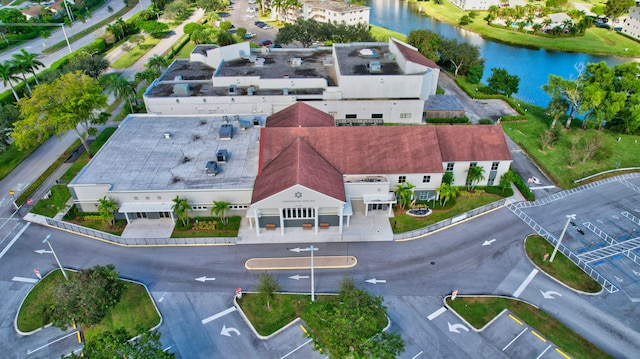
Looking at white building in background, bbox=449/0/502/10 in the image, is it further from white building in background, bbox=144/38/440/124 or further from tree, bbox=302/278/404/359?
tree, bbox=302/278/404/359

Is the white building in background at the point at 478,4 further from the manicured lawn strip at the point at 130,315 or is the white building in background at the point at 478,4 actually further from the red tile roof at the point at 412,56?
the manicured lawn strip at the point at 130,315

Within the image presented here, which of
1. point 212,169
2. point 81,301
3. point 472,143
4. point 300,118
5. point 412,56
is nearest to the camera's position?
point 81,301

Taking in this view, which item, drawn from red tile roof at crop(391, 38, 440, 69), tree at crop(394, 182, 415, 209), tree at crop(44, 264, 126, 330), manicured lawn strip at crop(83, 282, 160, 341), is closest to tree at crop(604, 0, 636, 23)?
red tile roof at crop(391, 38, 440, 69)

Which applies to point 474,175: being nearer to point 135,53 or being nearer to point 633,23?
point 135,53

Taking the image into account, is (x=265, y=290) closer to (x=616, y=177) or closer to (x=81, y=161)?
(x=81, y=161)

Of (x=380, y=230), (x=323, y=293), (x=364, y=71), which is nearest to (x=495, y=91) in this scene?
(x=364, y=71)

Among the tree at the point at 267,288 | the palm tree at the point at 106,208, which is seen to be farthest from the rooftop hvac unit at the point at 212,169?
the tree at the point at 267,288

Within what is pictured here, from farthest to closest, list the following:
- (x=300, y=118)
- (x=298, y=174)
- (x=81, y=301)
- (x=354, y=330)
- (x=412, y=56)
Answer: (x=412, y=56)
(x=300, y=118)
(x=298, y=174)
(x=81, y=301)
(x=354, y=330)

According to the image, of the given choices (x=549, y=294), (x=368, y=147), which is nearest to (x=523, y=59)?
(x=368, y=147)
